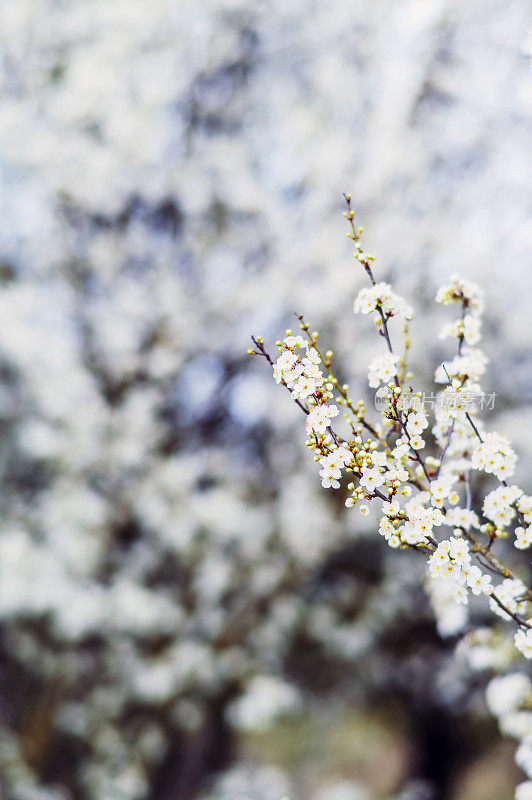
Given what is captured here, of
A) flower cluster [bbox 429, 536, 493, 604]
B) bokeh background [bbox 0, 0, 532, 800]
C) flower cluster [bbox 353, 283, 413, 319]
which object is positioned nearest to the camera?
flower cluster [bbox 429, 536, 493, 604]

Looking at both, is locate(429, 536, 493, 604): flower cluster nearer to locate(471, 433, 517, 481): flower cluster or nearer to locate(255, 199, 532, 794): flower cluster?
locate(255, 199, 532, 794): flower cluster

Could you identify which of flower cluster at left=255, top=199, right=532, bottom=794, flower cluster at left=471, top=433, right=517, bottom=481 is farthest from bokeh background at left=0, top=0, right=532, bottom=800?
flower cluster at left=471, top=433, right=517, bottom=481

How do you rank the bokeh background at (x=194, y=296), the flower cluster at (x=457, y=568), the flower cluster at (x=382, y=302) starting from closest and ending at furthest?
the flower cluster at (x=457, y=568) → the flower cluster at (x=382, y=302) → the bokeh background at (x=194, y=296)

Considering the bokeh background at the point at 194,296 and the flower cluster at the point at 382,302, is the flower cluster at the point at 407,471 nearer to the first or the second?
the flower cluster at the point at 382,302

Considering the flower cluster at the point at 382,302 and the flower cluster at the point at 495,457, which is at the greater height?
the flower cluster at the point at 382,302

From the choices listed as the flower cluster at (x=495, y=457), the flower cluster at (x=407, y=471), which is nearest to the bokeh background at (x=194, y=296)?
the flower cluster at (x=407, y=471)

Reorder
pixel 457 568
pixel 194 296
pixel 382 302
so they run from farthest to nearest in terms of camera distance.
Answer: pixel 194 296 < pixel 382 302 < pixel 457 568

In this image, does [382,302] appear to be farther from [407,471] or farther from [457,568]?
[457,568]

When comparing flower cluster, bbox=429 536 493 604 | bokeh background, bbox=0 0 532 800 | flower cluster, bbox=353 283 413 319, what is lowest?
flower cluster, bbox=429 536 493 604

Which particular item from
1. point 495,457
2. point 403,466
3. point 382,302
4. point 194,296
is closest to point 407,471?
point 403,466
